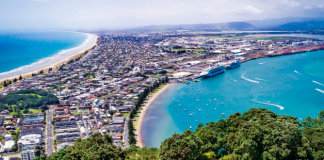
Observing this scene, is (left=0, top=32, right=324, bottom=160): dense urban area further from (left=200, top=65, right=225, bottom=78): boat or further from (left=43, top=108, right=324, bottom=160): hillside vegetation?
(left=200, top=65, right=225, bottom=78): boat

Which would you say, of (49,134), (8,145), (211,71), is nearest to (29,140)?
(8,145)

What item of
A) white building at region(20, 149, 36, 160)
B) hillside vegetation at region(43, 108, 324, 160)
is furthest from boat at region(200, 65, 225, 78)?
white building at region(20, 149, 36, 160)

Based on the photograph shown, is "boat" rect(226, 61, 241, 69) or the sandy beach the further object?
"boat" rect(226, 61, 241, 69)

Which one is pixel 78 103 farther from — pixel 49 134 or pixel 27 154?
pixel 27 154

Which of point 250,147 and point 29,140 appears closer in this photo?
point 250,147

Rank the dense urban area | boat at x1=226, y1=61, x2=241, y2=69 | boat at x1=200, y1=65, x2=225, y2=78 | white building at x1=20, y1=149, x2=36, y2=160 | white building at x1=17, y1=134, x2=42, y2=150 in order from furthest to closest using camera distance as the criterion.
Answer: boat at x1=226, y1=61, x2=241, y2=69 → boat at x1=200, y1=65, x2=225, y2=78 → the dense urban area → white building at x1=17, y1=134, x2=42, y2=150 → white building at x1=20, y1=149, x2=36, y2=160

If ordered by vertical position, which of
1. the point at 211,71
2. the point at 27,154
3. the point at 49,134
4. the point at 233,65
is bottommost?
the point at 49,134

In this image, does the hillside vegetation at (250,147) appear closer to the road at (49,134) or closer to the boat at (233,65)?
the road at (49,134)

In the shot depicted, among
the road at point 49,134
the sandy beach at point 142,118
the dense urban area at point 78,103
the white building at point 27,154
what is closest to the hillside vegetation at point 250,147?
the dense urban area at point 78,103
